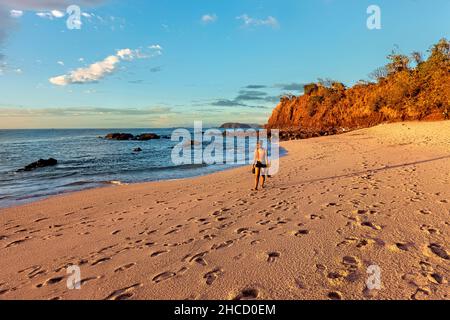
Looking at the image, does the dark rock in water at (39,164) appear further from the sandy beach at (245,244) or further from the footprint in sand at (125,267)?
the footprint in sand at (125,267)

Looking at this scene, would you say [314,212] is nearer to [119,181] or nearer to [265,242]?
[265,242]

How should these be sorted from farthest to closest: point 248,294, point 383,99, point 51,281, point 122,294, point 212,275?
1. point 383,99
2. point 51,281
3. point 212,275
4. point 122,294
5. point 248,294

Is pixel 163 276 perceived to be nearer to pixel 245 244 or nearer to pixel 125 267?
pixel 125 267

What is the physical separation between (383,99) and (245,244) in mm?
57838

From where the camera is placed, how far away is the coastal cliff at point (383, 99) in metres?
40.1

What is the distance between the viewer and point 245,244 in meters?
5.26

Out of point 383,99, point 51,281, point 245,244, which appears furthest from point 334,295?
point 383,99

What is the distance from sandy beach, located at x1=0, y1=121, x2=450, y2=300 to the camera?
12.5 feet

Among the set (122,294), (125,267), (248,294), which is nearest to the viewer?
(248,294)

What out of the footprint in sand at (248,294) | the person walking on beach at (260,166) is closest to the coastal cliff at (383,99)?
the person walking on beach at (260,166)

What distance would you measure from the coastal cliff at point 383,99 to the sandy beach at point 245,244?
40.3 meters

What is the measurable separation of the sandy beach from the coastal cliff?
4031 cm

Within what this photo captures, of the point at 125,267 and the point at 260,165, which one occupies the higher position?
the point at 260,165
